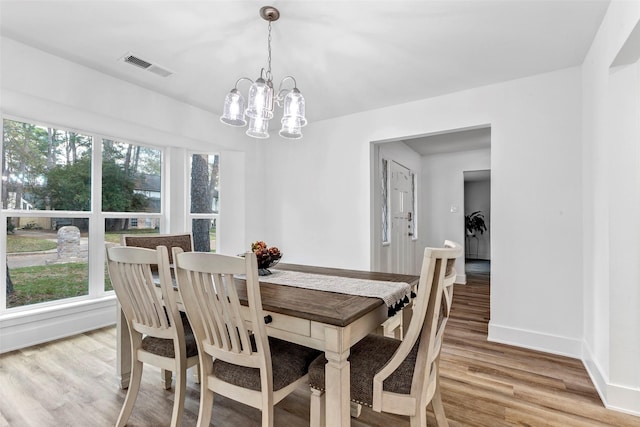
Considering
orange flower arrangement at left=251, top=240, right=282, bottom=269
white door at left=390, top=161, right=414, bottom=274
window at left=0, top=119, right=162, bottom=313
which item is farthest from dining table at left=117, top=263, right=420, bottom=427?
white door at left=390, top=161, right=414, bottom=274

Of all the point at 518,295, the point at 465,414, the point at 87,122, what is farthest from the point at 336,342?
the point at 87,122

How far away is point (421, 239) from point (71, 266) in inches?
195

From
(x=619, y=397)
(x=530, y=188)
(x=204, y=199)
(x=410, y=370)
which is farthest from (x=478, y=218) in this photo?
(x=410, y=370)

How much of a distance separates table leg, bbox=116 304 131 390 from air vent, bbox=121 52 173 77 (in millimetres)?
1947

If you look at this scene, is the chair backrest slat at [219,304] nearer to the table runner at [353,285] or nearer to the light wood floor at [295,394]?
the table runner at [353,285]

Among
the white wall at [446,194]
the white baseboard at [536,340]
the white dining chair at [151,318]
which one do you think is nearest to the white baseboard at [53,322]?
the white dining chair at [151,318]

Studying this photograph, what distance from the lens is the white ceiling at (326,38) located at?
6.43 feet

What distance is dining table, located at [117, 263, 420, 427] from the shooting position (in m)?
1.24

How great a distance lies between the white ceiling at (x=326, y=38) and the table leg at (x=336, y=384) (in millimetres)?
1913

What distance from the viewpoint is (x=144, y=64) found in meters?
2.69

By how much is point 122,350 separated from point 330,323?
1.64m

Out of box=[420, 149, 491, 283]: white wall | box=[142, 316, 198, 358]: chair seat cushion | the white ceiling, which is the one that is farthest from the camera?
box=[420, 149, 491, 283]: white wall

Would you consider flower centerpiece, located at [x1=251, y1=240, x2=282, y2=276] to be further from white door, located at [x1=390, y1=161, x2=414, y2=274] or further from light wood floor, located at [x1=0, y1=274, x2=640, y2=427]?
white door, located at [x1=390, y1=161, x2=414, y2=274]

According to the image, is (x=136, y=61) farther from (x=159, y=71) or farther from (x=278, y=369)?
(x=278, y=369)
